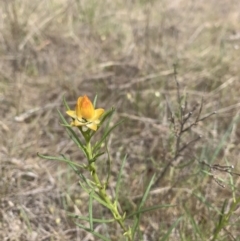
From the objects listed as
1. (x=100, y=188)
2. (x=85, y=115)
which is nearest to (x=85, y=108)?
(x=85, y=115)

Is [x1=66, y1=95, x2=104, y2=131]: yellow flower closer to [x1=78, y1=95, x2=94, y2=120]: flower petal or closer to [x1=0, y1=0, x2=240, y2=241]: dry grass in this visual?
[x1=78, y1=95, x2=94, y2=120]: flower petal

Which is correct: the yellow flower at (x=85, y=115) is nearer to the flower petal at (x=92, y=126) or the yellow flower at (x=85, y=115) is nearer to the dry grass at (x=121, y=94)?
the flower petal at (x=92, y=126)

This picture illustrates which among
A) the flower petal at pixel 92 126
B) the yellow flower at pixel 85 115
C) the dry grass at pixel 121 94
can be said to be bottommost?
the dry grass at pixel 121 94

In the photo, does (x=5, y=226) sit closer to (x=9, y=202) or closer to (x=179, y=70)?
(x=9, y=202)

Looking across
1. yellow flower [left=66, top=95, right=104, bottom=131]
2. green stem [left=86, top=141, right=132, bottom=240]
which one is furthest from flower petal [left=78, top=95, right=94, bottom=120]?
green stem [left=86, top=141, right=132, bottom=240]

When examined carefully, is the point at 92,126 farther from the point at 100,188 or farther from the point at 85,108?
the point at 100,188

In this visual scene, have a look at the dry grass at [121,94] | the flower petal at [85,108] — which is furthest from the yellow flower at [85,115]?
the dry grass at [121,94]

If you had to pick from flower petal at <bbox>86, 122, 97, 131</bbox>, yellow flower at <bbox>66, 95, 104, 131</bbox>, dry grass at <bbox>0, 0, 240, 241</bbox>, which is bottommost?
dry grass at <bbox>0, 0, 240, 241</bbox>

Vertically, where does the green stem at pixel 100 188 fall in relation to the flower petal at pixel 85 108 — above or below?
below
